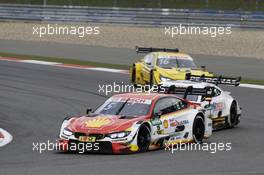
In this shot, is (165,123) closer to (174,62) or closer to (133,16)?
(174,62)

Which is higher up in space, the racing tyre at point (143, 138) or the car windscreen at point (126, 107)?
the car windscreen at point (126, 107)

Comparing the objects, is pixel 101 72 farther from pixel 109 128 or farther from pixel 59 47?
pixel 109 128

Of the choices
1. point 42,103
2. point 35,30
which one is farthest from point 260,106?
point 35,30

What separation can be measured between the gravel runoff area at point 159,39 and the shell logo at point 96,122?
20822 mm

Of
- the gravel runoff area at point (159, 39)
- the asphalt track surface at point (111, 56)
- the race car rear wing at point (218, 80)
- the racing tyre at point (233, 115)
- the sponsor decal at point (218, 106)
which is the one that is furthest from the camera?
the gravel runoff area at point (159, 39)

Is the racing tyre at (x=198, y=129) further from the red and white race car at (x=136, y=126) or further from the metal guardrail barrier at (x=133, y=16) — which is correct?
the metal guardrail barrier at (x=133, y=16)

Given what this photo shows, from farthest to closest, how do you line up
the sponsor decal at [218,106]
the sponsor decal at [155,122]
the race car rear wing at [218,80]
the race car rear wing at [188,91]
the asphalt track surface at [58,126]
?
1. the race car rear wing at [218,80]
2. the sponsor decal at [218,106]
3. the race car rear wing at [188,91]
4. the sponsor decal at [155,122]
5. the asphalt track surface at [58,126]

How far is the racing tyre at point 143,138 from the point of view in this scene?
14594 mm

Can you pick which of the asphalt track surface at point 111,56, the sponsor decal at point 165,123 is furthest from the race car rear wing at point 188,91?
the asphalt track surface at point 111,56

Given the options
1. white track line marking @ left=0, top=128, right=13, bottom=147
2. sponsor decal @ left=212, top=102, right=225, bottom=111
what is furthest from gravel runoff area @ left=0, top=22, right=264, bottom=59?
white track line marking @ left=0, top=128, right=13, bottom=147

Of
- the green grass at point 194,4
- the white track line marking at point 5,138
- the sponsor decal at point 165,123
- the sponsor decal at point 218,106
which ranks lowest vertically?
the white track line marking at point 5,138

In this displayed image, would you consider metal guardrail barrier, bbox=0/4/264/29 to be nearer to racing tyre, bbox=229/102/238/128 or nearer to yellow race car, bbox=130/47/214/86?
yellow race car, bbox=130/47/214/86

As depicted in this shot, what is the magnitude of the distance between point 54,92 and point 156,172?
1246 centimetres

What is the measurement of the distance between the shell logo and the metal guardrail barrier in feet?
82.2
